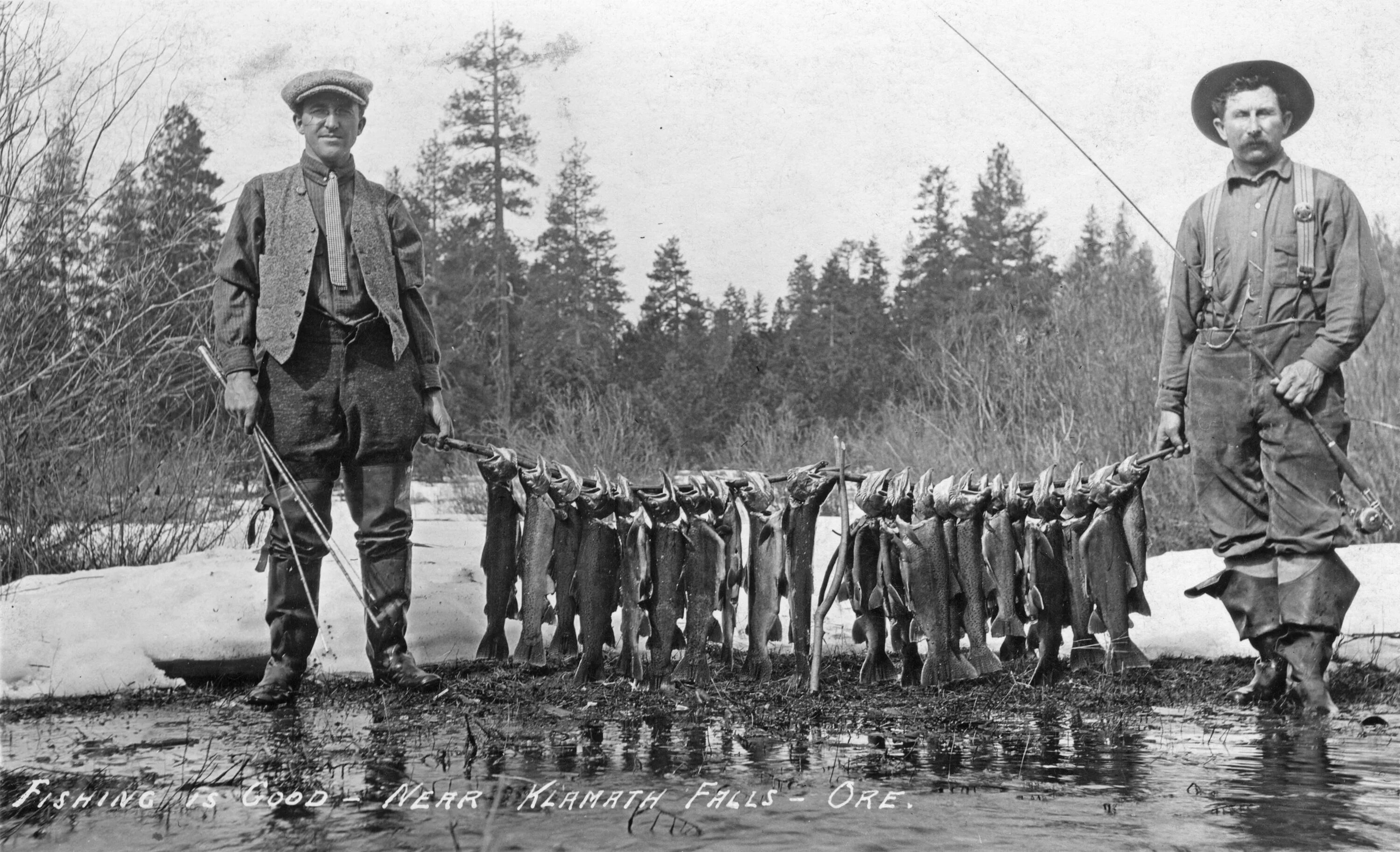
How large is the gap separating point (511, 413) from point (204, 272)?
2065 cm

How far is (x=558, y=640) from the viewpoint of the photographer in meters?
5.89

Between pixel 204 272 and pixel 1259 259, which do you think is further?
pixel 204 272

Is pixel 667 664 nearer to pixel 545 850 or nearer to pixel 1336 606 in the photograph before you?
pixel 545 850

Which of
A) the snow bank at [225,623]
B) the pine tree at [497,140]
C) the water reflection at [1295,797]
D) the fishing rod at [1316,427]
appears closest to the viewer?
the water reflection at [1295,797]

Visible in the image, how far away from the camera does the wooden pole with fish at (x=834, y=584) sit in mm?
5551

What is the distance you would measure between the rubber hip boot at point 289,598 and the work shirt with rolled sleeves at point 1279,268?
3.98 metres

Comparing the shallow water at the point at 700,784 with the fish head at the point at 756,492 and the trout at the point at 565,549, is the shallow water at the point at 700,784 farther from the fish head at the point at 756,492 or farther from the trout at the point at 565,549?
the fish head at the point at 756,492

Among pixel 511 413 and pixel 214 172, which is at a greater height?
pixel 214 172

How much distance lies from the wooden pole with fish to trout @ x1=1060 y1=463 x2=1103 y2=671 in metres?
1.02

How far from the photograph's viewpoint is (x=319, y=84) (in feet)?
18.7

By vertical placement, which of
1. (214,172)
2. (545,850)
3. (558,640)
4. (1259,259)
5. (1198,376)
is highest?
(214,172)

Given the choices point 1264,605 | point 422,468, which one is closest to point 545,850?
point 1264,605

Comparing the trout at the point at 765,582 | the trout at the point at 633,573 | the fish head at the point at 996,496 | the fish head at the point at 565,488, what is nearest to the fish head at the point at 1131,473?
the fish head at the point at 996,496

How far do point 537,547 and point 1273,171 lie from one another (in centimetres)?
372
